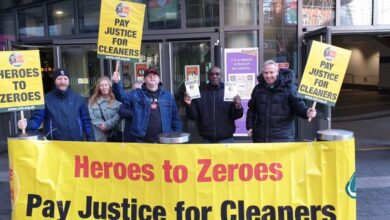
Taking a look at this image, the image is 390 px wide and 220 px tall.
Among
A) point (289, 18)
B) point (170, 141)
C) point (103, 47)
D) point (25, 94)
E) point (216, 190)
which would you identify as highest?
point (289, 18)

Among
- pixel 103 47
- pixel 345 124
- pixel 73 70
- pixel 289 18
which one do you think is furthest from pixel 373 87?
pixel 103 47

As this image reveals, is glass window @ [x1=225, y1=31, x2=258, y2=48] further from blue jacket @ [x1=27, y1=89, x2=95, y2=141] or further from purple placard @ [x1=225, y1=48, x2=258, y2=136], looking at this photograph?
blue jacket @ [x1=27, y1=89, x2=95, y2=141]

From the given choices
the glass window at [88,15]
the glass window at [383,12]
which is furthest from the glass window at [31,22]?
the glass window at [383,12]

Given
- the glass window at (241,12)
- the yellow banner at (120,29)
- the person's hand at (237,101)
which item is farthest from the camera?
the glass window at (241,12)

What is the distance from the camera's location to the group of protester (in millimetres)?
4469

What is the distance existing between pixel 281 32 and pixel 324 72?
4.78 m

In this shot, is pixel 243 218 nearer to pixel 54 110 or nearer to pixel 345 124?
pixel 54 110

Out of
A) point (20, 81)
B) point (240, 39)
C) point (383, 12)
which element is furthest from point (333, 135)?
point (383, 12)

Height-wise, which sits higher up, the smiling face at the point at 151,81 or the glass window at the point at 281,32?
the glass window at the point at 281,32

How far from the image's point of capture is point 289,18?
8.72 meters

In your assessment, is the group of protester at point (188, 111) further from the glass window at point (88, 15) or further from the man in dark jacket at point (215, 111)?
the glass window at point (88, 15)

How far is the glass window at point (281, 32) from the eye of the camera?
8.65m

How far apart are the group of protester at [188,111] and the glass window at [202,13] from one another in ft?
13.5

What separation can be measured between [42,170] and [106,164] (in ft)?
1.87
